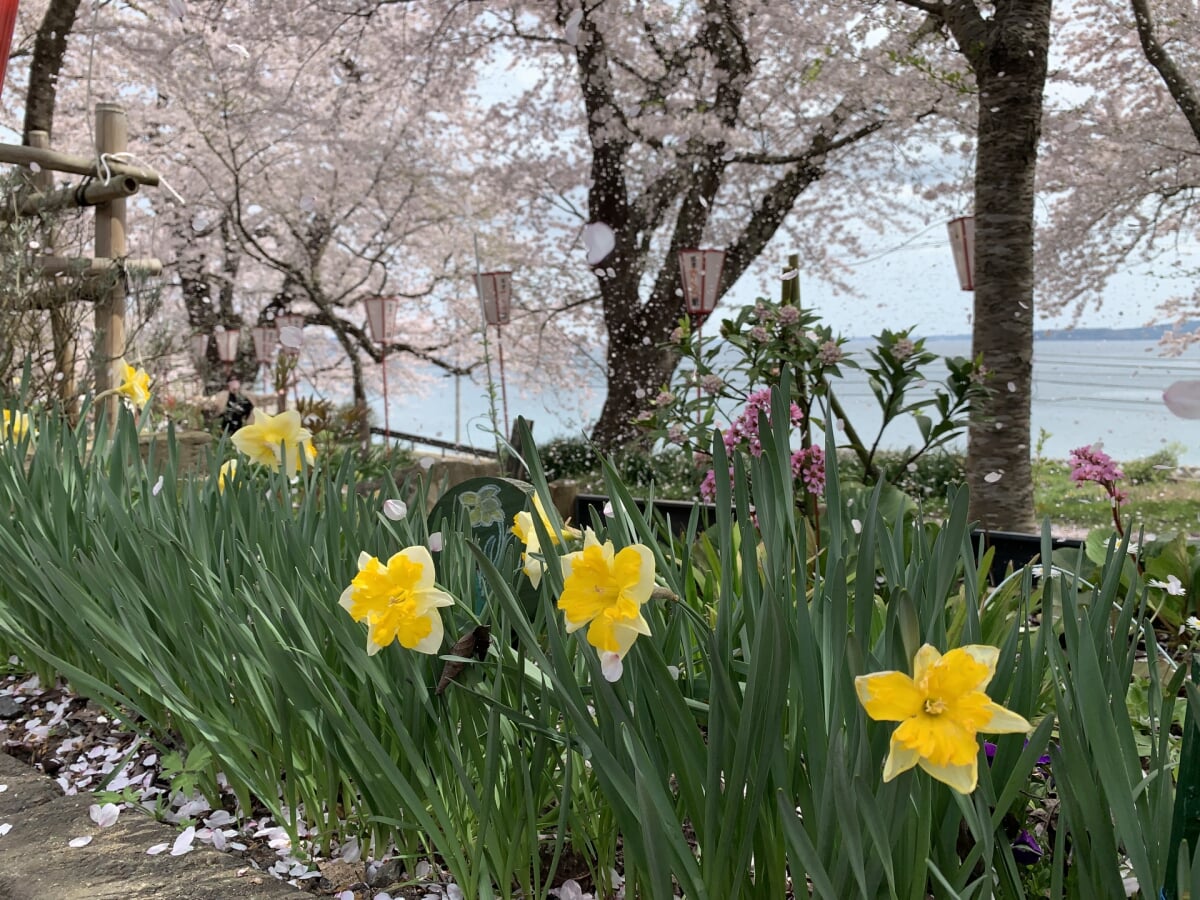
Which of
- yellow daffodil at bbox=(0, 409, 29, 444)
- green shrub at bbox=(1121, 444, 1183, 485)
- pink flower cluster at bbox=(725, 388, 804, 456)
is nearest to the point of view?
yellow daffodil at bbox=(0, 409, 29, 444)

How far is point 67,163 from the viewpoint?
3713mm

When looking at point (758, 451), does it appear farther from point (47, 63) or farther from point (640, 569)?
point (47, 63)

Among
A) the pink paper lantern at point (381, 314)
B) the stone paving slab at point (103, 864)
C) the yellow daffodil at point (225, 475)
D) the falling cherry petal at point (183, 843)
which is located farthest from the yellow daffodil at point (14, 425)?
the pink paper lantern at point (381, 314)

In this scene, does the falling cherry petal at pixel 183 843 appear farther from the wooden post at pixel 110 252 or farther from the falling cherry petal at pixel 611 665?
the wooden post at pixel 110 252

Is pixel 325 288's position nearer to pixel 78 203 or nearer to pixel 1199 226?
pixel 78 203

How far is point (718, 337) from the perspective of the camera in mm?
3055

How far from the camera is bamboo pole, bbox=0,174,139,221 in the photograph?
3.61 m

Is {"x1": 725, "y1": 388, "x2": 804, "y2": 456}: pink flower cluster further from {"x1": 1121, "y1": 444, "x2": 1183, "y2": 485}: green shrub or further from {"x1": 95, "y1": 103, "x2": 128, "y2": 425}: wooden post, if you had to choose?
{"x1": 1121, "y1": 444, "x2": 1183, "y2": 485}: green shrub

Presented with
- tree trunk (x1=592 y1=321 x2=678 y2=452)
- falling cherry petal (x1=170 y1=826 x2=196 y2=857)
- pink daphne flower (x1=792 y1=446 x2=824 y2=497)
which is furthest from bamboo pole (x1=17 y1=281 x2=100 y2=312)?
tree trunk (x1=592 y1=321 x2=678 y2=452)

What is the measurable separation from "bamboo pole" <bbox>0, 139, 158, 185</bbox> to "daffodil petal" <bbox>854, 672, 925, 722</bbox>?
146 inches

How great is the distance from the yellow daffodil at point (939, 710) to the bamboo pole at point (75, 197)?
12.4ft

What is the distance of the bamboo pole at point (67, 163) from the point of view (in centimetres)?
355

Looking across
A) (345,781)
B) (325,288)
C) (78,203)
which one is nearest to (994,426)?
(345,781)

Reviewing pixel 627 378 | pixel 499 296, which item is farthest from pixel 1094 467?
pixel 627 378
